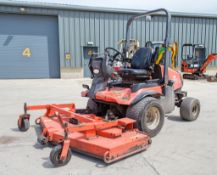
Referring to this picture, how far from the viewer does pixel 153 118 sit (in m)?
4.78

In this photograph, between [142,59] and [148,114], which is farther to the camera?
[142,59]

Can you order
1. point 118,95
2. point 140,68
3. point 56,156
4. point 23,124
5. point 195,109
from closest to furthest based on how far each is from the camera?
point 56,156
point 118,95
point 23,124
point 140,68
point 195,109

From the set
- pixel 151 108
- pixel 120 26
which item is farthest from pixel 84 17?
pixel 151 108

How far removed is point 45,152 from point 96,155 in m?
0.88

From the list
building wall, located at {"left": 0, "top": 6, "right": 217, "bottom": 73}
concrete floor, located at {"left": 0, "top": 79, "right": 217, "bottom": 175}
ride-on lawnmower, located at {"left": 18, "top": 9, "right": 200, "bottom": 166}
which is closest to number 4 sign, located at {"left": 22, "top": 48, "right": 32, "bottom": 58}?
building wall, located at {"left": 0, "top": 6, "right": 217, "bottom": 73}

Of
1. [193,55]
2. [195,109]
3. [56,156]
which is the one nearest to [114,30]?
[193,55]

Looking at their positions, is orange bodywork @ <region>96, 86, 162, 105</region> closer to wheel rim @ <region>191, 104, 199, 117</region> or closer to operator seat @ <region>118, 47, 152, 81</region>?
operator seat @ <region>118, 47, 152, 81</region>

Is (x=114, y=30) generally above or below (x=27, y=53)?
above

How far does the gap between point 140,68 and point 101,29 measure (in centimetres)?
1072

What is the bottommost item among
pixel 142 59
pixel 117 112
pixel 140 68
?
pixel 117 112

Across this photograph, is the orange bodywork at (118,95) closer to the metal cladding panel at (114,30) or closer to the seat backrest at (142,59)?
the seat backrest at (142,59)

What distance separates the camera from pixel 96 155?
350cm

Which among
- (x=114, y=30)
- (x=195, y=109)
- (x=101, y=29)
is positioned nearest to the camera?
(x=195, y=109)

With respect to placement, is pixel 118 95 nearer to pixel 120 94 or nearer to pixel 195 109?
pixel 120 94
